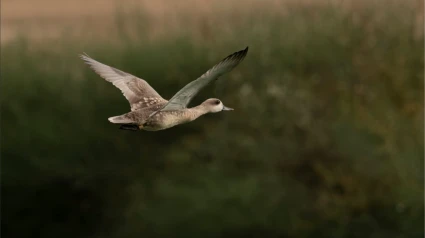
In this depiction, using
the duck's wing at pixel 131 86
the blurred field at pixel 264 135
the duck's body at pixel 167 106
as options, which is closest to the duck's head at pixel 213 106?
the duck's body at pixel 167 106

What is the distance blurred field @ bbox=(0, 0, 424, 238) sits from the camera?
855 cm

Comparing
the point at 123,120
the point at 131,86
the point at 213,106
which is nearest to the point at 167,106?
the point at 123,120

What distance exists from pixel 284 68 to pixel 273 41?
255 mm

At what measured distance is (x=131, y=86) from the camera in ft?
13.8

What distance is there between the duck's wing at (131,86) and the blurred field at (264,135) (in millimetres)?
4015

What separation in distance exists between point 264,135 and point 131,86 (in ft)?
15.3

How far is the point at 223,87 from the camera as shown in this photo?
852 cm

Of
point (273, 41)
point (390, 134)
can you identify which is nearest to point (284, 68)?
point (273, 41)

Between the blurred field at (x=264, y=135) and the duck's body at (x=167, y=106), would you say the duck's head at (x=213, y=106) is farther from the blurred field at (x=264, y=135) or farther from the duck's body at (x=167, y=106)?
the blurred field at (x=264, y=135)

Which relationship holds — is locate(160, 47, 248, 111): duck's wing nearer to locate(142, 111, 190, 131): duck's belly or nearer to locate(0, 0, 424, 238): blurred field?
locate(142, 111, 190, 131): duck's belly

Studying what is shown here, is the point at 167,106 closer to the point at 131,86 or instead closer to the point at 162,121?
the point at 162,121

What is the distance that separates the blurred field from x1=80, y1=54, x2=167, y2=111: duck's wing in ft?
13.2

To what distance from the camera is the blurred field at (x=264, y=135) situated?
8555 mm

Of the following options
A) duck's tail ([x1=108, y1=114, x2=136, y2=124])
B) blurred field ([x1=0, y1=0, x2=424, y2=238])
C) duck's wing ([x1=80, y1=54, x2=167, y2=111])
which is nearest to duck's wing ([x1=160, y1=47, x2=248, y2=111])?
duck's tail ([x1=108, y1=114, x2=136, y2=124])
